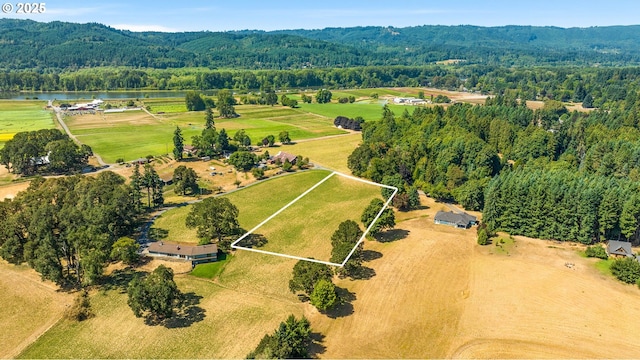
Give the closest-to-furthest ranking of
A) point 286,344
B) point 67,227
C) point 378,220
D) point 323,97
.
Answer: point 286,344 → point 67,227 → point 378,220 → point 323,97

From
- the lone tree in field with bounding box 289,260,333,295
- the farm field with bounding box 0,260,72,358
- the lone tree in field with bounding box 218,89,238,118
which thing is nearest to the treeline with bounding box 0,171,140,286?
the farm field with bounding box 0,260,72,358

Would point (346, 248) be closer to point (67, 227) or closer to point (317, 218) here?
point (317, 218)

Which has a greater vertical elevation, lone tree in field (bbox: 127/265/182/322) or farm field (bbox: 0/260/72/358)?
lone tree in field (bbox: 127/265/182/322)

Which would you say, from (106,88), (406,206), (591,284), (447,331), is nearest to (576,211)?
(591,284)

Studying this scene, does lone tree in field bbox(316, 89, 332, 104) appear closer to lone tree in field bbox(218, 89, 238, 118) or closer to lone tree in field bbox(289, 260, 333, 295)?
lone tree in field bbox(218, 89, 238, 118)

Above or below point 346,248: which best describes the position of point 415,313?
below

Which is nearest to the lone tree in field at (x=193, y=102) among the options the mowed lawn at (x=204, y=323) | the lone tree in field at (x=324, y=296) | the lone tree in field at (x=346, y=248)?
the mowed lawn at (x=204, y=323)

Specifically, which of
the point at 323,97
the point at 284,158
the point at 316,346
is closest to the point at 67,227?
the point at 316,346
